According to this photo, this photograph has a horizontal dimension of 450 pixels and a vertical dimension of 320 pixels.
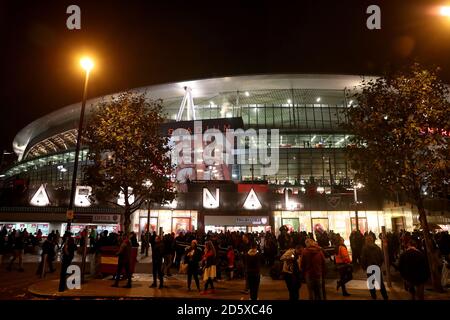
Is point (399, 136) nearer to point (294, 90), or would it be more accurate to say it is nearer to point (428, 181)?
point (428, 181)

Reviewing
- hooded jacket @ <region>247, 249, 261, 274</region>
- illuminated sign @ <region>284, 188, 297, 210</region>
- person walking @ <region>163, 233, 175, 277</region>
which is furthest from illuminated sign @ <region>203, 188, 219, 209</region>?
hooded jacket @ <region>247, 249, 261, 274</region>

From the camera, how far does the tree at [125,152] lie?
18.2 metres

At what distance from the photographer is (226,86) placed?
50.1 m

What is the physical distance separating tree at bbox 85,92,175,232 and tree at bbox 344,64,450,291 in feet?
35.1

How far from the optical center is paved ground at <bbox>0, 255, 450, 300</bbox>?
→ 37.3 ft

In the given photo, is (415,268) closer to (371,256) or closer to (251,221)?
(371,256)

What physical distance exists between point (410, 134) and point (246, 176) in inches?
1270

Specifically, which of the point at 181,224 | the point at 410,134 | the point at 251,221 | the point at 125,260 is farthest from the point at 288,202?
the point at 125,260

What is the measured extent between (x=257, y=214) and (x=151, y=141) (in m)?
17.7

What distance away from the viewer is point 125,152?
60.2 feet

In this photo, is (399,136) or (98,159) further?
(98,159)

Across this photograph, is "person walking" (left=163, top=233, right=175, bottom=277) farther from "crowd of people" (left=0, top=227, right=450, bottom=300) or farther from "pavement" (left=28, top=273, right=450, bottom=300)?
"pavement" (left=28, top=273, right=450, bottom=300)
